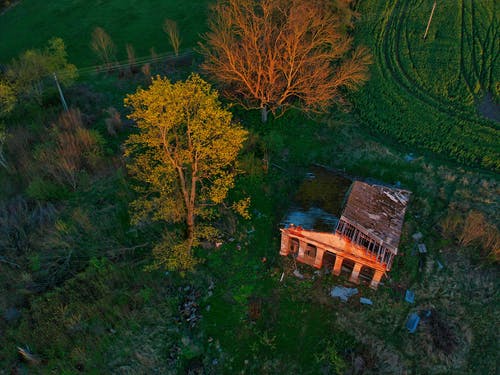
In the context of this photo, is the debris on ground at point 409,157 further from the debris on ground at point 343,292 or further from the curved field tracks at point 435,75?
the debris on ground at point 343,292

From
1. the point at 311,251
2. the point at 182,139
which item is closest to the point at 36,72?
the point at 182,139

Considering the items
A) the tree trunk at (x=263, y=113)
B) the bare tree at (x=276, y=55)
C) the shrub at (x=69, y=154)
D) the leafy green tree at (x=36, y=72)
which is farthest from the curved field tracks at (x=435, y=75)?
the leafy green tree at (x=36, y=72)

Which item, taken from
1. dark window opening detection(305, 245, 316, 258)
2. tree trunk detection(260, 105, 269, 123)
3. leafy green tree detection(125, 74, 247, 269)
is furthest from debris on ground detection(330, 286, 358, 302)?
tree trunk detection(260, 105, 269, 123)

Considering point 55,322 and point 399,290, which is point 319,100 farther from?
point 55,322

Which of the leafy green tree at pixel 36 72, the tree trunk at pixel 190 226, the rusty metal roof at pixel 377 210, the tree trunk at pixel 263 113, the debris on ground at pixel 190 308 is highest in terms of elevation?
the leafy green tree at pixel 36 72

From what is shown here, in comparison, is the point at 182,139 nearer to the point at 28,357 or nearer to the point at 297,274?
the point at 297,274

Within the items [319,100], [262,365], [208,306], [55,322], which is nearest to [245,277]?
[208,306]
